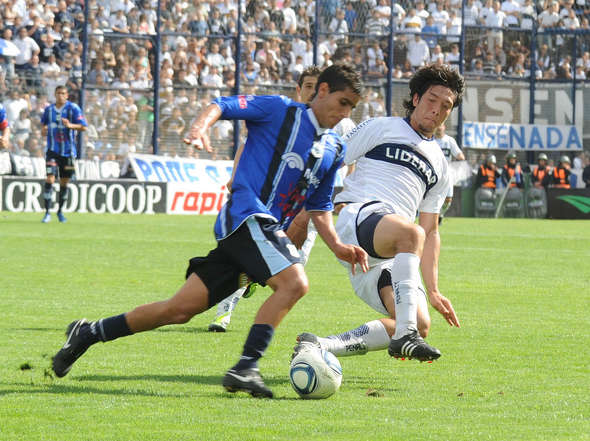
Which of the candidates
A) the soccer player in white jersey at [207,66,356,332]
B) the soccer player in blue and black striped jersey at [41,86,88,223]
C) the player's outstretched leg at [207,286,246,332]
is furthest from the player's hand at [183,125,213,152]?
the soccer player in blue and black striped jersey at [41,86,88,223]

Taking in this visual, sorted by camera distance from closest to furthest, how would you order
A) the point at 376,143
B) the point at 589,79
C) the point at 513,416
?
1. the point at 513,416
2. the point at 376,143
3. the point at 589,79

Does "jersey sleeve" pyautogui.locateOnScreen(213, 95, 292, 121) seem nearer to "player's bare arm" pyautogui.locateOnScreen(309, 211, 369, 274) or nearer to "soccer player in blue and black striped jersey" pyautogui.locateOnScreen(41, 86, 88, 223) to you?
"player's bare arm" pyautogui.locateOnScreen(309, 211, 369, 274)

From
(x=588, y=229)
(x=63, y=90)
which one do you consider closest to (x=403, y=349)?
(x=63, y=90)

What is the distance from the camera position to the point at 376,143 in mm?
7086

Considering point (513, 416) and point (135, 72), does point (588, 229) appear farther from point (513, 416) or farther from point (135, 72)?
point (513, 416)

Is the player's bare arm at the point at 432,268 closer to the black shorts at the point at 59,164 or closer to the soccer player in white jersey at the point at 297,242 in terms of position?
the soccer player in white jersey at the point at 297,242

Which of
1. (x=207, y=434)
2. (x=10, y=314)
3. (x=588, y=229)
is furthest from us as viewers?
(x=588, y=229)

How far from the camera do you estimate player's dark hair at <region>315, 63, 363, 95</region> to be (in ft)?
19.3

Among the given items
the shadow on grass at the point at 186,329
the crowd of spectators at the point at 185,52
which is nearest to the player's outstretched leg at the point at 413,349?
the shadow on grass at the point at 186,329

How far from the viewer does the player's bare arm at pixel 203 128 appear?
529cm

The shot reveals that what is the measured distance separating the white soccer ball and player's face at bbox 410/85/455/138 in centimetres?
182

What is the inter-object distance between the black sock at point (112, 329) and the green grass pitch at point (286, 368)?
0.90 feet

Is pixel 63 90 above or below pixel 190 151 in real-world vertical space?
above

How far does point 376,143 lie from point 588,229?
20569mm
